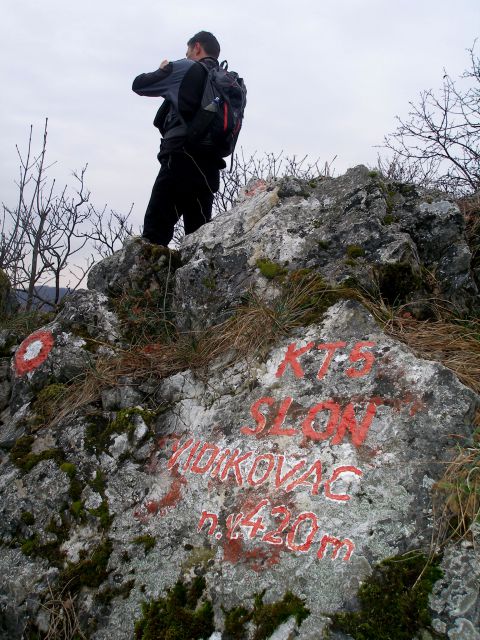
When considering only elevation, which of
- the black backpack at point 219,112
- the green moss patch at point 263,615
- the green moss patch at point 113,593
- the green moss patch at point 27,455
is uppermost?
the black backpack at point 219,112

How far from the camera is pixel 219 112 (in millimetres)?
4047

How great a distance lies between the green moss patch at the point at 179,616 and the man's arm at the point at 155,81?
3437mm

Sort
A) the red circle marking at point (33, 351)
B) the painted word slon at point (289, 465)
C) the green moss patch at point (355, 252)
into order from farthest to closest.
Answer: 1. the red circle marking at point (33, 351)
2. the green moss patch at point (355, 252)
3. the painted word slon at point (289, 465)

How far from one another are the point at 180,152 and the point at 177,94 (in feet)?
1.37

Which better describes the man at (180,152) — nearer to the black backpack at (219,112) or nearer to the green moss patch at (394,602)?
the black backpack at (219,112)

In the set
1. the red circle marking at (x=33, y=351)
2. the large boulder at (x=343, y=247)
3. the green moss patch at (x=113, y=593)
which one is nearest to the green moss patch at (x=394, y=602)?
the green moss patch at (x=113, y=593)

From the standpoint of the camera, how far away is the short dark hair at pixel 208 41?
4.29 m

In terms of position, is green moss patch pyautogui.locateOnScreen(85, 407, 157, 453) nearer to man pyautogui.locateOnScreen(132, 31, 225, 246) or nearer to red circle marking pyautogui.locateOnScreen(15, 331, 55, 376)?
red circle marking pyautogui.locateOnScreen(15, 331, 55, 376)

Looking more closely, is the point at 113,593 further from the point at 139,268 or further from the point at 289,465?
the point at 139,268

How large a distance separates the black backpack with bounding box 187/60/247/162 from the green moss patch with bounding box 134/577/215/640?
3.13m

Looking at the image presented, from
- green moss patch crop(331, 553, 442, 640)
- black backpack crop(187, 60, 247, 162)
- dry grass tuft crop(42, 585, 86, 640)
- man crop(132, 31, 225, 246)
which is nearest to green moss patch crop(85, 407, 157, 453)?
dry grass tuft crop(42, 585, 86, 640)

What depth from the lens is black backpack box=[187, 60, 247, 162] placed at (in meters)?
4.00

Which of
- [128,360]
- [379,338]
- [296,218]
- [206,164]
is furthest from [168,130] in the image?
[379,338]

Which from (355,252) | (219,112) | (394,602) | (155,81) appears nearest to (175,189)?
(219,112)
